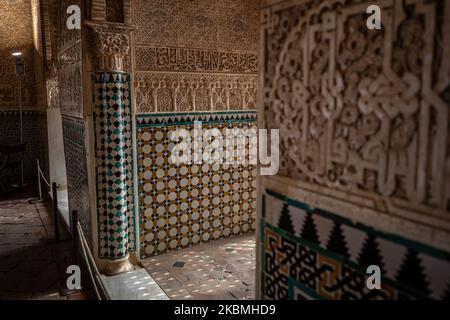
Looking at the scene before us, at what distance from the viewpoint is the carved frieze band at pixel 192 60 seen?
3967 millimetres

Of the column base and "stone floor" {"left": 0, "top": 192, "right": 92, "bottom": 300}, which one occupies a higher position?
the column base

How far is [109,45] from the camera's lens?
3.48m

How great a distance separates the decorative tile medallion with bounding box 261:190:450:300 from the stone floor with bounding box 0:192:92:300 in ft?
8.01

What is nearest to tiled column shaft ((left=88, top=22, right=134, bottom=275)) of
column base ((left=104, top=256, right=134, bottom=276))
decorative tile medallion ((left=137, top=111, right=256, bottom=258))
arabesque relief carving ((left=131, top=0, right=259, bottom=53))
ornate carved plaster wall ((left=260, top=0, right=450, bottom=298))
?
column base ((left=104, top=256, right=134, bottom=276))

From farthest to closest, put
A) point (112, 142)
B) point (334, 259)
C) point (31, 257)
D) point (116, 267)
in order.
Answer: point (31, 257)
point (116, 267)
point (112, 142)
point (334, 259)

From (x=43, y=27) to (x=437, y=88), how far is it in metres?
7.01

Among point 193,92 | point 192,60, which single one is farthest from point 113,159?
point 192,60

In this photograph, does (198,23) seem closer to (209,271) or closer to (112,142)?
(112,142)

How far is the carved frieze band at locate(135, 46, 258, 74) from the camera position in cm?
397

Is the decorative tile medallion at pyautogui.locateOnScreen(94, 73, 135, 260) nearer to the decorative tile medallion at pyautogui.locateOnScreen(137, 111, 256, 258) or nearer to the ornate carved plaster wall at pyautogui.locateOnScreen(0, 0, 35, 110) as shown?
the decorative tile medallion at pyautogui.locateOnScreen(137, 111, 256, 258)

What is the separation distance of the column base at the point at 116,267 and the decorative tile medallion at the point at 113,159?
51 millimetres

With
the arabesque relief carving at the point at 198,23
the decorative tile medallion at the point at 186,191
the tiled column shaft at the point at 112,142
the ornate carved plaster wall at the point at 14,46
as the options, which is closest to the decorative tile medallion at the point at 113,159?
the tiled column shaft at the point at 112,142

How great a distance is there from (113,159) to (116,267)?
1.08 m
